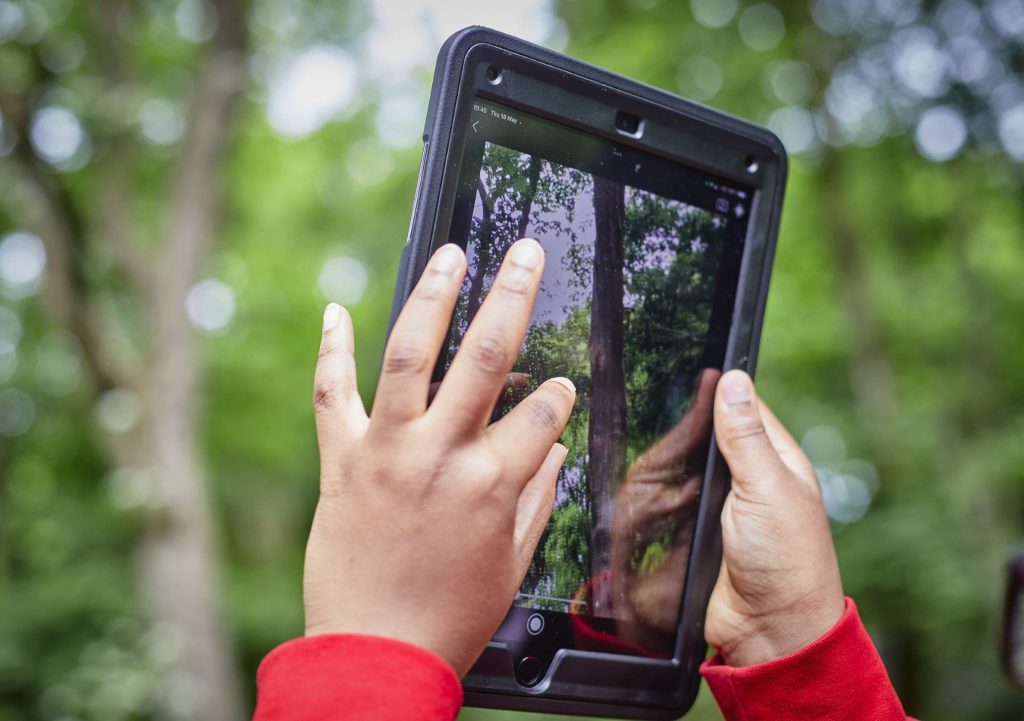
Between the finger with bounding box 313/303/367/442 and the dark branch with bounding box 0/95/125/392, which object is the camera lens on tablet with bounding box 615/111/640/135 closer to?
the finger with bounding box 313/303/367/442

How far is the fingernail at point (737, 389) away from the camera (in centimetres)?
126

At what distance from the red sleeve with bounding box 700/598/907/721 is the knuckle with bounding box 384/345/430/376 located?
1.98 ft

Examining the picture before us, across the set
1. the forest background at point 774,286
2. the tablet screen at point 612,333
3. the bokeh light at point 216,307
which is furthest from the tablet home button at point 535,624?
the bokeh light at point 216,307

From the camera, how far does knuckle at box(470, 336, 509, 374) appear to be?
2.77 feet

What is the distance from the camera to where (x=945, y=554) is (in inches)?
276

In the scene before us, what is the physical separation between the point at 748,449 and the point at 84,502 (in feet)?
41.8

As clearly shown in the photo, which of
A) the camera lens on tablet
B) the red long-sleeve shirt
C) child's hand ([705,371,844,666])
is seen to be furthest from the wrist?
the camera lens on tablet

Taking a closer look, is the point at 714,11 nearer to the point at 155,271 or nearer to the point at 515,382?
the point at 155,271

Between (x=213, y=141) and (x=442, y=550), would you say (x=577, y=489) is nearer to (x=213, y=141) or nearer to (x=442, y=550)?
(x=442, y=550)

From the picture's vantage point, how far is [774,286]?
36.4ft

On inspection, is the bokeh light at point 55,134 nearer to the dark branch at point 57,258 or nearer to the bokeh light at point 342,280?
the dark branch at point 57,258

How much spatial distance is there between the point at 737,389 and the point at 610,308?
0.21 m

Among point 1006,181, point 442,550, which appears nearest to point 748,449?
point 442,550

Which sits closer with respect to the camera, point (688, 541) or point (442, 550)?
point (442, 550)
